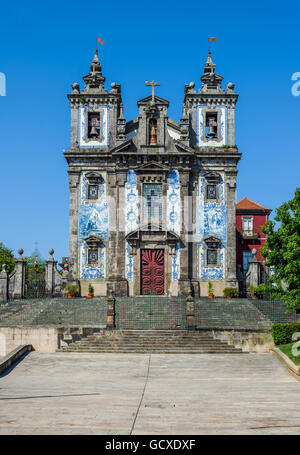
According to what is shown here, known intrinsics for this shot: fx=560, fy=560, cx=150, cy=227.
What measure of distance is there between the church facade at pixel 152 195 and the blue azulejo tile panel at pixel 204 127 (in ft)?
0.21

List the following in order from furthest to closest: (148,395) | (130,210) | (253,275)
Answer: (130,210) → (253,275) → (148,395)

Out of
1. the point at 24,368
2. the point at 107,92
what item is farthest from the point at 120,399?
the point at 107,92

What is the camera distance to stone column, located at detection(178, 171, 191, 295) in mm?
33031

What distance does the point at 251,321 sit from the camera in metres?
26.3

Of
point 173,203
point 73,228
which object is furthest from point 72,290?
point 173,203

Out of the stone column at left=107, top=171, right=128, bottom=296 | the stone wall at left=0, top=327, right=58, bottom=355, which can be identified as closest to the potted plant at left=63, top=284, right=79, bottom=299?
the stone column at left=107, top=171, right=128, bottom=296

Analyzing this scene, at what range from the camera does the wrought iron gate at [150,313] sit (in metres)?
25.2

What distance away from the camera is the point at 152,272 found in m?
33.5

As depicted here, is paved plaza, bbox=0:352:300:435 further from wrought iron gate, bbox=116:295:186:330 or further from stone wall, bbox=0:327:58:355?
wrought iron gate, bbox=116:295:186:330

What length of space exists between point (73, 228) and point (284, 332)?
15.8 m

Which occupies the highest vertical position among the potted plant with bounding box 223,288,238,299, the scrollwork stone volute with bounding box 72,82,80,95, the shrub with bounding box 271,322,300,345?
the scrollwork stone volute with bounding box 72,82,80,95

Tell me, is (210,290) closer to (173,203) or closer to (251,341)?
(173,203)

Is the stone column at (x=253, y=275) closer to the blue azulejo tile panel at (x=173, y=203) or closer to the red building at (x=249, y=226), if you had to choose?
the blue azulejo tile panel at (x=173, y=203)

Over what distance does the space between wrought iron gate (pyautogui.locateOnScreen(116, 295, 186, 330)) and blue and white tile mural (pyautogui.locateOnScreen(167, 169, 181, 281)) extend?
14.0 ft
